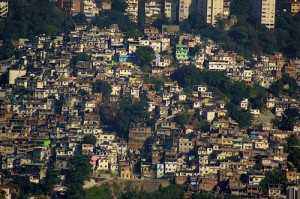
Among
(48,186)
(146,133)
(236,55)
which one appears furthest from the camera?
(236,55)

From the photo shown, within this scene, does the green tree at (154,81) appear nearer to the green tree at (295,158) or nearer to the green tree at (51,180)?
the green tree at (295,158)

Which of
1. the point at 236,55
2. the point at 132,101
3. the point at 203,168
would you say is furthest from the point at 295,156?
the point at 236,55

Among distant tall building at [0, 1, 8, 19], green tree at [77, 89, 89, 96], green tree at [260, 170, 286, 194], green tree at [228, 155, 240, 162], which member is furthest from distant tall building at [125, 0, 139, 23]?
green tree at [260, 170, 286, 194]

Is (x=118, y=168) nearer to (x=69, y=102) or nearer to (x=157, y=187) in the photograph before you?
(x=157, y=187)

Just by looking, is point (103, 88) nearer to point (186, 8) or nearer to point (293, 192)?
point (293, 192)

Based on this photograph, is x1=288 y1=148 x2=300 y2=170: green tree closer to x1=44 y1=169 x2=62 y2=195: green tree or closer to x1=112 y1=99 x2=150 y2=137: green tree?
x1=112 y1=99 x2=150 y2=137: green tree

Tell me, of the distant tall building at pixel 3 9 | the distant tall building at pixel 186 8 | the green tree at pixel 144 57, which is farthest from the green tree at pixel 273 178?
the distant tall building at pixel 3 9
